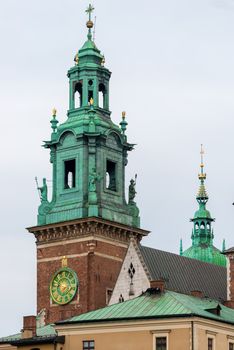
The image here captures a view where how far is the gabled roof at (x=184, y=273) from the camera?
135875 millimetres

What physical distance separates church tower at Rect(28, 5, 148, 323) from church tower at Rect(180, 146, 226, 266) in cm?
3534

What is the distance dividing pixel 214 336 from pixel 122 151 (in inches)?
1456

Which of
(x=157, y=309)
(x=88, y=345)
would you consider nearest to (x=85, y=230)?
(x=88, y=345)

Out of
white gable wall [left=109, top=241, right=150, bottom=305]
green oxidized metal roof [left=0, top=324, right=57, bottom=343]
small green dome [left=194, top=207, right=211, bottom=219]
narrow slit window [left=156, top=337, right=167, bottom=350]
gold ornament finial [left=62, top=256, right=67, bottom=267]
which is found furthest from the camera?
small green dome [left=194, top=207, right=211, bottom=219]

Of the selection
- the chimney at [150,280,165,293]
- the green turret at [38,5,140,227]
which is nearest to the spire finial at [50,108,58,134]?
the green turret at [38,5,140,227]

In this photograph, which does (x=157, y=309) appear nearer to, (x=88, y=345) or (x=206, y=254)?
(x=88, y=345)

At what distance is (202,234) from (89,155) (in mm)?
45960

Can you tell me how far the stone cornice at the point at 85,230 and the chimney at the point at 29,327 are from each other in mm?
12859

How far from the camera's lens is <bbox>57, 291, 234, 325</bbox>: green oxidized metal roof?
11588cm

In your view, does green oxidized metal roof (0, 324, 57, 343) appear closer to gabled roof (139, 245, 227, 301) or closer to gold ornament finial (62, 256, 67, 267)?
gold ornament finial (62, 256, 67, 267)

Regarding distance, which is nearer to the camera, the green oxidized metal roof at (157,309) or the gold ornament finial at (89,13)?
the green oxidized metal roof at (157,309)

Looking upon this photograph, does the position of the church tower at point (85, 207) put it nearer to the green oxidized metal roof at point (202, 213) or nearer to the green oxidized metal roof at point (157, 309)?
the green oxidized metal roof at point (157, 309)

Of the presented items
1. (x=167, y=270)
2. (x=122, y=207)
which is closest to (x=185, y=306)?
(x=167, y=270)

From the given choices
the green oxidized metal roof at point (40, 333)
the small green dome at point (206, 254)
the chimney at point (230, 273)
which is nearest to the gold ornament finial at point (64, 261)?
the green oxidized metal roof at point (40, 333)
